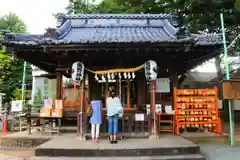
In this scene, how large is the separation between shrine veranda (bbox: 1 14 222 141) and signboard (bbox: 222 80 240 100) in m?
1.16

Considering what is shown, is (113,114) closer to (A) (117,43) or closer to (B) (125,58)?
(A) (117,43)

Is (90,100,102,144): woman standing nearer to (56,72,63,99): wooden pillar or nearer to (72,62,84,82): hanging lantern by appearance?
(72,62,84,82): hanging lantern

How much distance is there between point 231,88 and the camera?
7.89m

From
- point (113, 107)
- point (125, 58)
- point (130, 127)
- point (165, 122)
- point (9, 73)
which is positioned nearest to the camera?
point (113, 107)

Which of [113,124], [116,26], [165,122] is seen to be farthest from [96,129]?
[116,26]

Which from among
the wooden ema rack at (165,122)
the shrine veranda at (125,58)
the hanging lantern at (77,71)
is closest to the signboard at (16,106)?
the shrine veranda at (125,58)

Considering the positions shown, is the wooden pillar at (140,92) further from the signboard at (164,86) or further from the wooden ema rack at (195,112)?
the wooden ema rack at (195,112)

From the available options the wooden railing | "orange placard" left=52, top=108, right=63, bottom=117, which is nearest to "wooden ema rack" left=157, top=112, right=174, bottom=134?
the wooden railing

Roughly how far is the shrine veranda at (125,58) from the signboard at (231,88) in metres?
1.16

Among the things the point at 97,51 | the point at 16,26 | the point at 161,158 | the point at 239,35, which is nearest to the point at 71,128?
the point at 97,51

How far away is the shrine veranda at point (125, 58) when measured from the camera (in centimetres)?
766

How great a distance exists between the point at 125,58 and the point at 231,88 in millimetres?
4280

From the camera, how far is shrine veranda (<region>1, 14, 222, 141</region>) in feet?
25.1

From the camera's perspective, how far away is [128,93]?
356 inches
